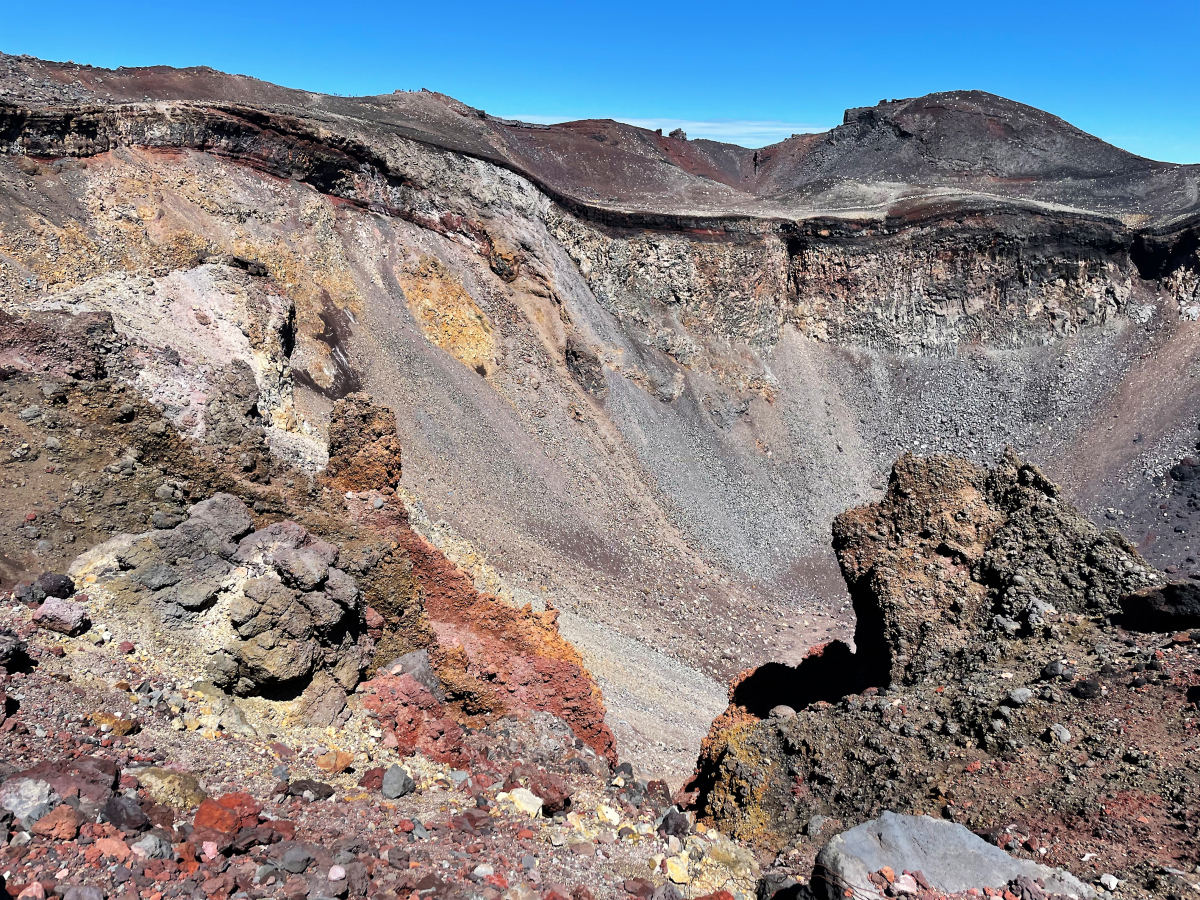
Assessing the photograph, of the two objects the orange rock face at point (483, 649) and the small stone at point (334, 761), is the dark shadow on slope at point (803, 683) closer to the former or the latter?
the orange rock face at point (483, 649)

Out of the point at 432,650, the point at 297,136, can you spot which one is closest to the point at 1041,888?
the point at 432,650

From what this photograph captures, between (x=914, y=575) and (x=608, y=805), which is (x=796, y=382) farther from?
(x=608, y=805)

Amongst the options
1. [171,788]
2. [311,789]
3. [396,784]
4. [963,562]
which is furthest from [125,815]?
[963,562]

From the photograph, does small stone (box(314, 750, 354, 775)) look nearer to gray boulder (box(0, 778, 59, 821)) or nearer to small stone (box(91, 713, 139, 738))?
small stone (box(91, 713, 139, 738))

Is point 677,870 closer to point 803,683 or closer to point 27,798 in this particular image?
point 27,798

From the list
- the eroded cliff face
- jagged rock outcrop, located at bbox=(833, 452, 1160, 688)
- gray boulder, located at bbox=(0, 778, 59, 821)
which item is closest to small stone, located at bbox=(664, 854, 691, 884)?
jagged rock outcrop, located at bbox=(833, 452, 1160, 688)

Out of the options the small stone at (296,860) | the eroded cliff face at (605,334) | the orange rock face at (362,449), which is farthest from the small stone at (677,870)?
the orange rock face at (362,449)
